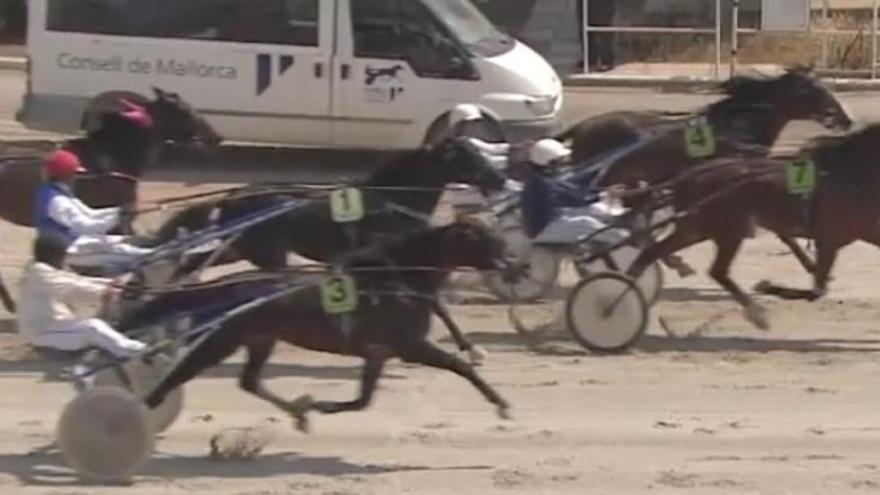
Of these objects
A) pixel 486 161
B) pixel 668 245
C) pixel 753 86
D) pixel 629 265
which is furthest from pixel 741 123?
pixel 486 161

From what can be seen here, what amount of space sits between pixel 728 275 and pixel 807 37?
17119 millimetres

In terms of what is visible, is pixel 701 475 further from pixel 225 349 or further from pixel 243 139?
pixel 243 139

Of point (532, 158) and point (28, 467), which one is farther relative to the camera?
point (532, 158)

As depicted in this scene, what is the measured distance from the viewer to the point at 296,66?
19.7 m

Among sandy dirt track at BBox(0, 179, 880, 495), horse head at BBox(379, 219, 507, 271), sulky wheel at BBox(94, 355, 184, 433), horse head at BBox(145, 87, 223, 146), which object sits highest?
horse head at BBox(145, 87, 223, 146)

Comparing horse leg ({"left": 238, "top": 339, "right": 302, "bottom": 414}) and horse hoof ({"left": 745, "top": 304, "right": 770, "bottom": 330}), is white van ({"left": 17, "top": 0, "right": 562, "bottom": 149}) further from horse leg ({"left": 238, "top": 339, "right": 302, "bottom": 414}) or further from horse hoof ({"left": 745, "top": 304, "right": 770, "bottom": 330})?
horse leg ({"left": 238, "top": 339, "right": 302, "bottom": 414})

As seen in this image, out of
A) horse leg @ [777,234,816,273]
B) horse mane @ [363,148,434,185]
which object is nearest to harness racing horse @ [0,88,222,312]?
horse mane @ [363,148,434,185]

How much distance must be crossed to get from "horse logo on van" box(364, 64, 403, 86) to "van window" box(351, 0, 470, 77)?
100 mm

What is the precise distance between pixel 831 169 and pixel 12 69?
19954mm

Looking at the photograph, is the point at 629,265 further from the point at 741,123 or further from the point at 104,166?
the point at 104,166

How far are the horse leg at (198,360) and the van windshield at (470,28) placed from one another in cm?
1042

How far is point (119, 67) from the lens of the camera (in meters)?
20.0

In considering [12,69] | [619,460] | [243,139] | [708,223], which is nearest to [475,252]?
[619,460]

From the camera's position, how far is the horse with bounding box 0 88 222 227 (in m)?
12.3
